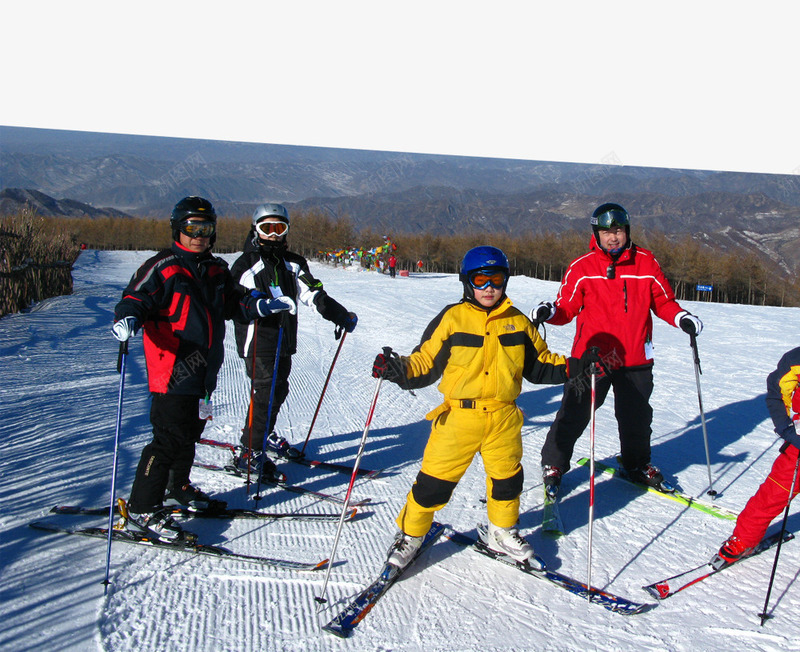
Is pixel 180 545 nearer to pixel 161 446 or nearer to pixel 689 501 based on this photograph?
pixel 161 446

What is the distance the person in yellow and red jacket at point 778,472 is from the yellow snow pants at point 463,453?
1172mm

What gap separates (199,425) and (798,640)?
A: 3010 mm

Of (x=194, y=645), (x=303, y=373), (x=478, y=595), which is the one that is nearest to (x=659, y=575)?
(x=478, y=595)

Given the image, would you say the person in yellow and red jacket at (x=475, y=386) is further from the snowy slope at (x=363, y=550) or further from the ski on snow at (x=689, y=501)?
the ski on snow at (x=689, y=501)

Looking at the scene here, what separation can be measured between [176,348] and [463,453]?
160 cm

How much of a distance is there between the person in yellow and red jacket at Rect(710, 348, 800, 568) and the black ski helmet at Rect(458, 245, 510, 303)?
4.56 ft

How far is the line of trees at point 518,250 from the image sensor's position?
5559cm

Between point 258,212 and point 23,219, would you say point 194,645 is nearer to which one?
point 258,212

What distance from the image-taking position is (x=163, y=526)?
10.1ft

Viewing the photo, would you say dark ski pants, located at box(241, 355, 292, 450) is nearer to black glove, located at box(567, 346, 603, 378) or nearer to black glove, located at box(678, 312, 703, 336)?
black glove, located at box(567, 346, 603, 378)

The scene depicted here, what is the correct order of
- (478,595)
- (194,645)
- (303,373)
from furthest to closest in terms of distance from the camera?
(303,373), (478,595), (194,645)

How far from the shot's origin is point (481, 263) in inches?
112

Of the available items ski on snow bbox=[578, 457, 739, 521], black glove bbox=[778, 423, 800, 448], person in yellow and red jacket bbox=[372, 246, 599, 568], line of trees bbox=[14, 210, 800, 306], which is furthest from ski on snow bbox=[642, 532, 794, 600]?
line of trees bbox=[14, 210, 800, 306]

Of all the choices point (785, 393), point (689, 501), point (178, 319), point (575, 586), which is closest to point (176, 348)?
point (178, 319)
